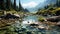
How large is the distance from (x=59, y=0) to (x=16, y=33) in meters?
132

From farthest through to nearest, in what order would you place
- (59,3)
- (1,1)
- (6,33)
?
(59,3)
(1,1)
(6,33)

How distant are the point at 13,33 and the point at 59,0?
132171 mm

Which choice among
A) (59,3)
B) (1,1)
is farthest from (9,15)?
(59,3)

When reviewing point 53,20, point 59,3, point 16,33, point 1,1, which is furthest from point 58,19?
point 59,3

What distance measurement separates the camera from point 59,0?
15125 centimetres

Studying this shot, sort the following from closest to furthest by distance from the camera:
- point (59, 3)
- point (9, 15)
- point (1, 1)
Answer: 1. point (9, 15)
2. point (1, 1)
3. point (59, 3)

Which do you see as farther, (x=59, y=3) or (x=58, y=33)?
(x=59, y=3)

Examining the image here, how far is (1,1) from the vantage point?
67750 mm

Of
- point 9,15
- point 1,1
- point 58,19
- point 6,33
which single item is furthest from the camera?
point 1,1

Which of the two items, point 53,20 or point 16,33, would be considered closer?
point 16,33

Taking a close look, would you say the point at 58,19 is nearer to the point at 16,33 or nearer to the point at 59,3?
the point at 16,33

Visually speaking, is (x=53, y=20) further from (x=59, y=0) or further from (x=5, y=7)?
(x=59, y=0)

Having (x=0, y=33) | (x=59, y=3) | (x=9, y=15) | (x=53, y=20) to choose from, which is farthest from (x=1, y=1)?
(x=59, y=3)

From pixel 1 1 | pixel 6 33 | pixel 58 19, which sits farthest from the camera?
pixel 1 1
